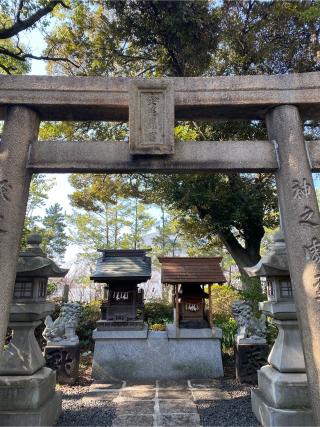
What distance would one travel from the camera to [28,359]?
13.4ft

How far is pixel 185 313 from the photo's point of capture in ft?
26.2

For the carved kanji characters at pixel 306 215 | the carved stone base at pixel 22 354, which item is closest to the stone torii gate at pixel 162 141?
the carved kanji characters at pixel 306 215

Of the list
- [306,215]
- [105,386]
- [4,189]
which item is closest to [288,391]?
[306,215]

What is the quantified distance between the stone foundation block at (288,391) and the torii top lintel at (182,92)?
3462mm

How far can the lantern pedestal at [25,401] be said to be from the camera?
359 centimetres

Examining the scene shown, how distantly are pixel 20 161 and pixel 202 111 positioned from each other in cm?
238

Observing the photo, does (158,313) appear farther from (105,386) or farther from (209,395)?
(209,395)

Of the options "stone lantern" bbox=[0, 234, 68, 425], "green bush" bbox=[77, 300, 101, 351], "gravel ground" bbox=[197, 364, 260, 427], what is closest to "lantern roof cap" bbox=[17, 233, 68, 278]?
"stone lantern" bbox=[0, 234, 68, 425]

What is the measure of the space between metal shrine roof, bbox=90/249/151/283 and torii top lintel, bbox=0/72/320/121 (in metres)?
4.89

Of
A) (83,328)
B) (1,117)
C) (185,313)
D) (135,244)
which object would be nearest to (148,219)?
(135,244)

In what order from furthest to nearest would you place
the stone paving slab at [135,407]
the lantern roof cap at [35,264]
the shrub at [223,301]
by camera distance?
the shrub at [223,301], the stone paving slab at [135,407], the lantern roof cap at [35,264]

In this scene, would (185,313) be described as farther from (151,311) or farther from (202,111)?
(202,111)

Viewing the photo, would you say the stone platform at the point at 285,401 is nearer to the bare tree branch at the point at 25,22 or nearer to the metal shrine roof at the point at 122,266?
the metal shrine roof at the point at 122,266

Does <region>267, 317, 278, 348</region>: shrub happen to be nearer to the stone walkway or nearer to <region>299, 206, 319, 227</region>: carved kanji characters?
the stone walkway
